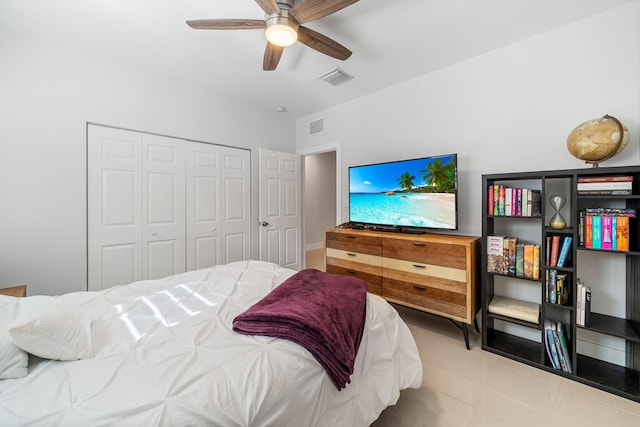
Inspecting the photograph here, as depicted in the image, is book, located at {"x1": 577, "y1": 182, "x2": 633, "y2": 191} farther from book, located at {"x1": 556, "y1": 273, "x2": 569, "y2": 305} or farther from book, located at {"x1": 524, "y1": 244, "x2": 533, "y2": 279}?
book, located at {"x1": 556, "y1": 273, "x2": 569, "y2": 305}

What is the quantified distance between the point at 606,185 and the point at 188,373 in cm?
253

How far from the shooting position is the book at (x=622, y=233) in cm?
163

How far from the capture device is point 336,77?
282cm

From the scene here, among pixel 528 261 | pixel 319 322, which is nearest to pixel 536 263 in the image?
pixel 528 261

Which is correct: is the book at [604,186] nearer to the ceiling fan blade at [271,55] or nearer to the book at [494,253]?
the book at [494,253]

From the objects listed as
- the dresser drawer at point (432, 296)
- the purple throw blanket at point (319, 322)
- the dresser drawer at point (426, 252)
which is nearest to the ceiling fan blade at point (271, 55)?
the purple throw blanket at point (319, 322)

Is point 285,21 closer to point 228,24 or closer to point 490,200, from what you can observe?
point 228,24

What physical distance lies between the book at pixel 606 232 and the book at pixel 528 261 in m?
0.38

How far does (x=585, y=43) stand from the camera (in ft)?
6.44

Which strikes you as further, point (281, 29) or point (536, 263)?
point (536, 263)

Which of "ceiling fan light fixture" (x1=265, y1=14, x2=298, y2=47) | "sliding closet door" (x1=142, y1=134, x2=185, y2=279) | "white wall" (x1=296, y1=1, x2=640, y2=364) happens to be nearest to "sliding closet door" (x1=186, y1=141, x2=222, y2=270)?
"sliding closet door" (x1=142, y1=134, x2=185, y2=279)

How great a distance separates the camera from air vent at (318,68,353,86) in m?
2.71

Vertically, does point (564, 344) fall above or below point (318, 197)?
Answer: below

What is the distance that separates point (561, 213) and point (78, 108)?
431cm
